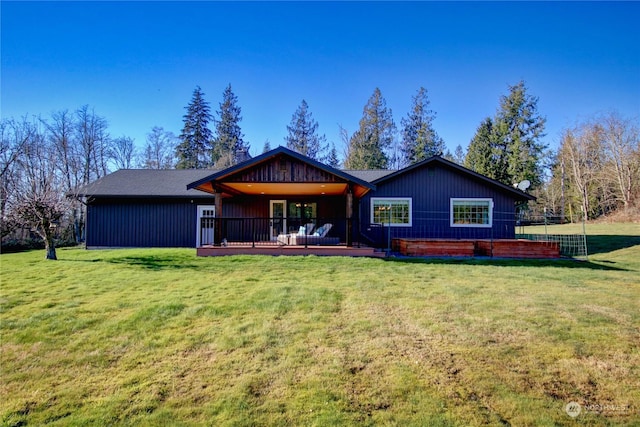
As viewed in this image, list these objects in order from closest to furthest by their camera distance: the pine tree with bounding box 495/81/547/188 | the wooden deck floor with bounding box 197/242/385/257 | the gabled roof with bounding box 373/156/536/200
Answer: the wooden deck floor with bounding box 197/242/385/257 → the gabled roof with bounding box 373/156/536/200 → the pine tree with bounding box 495/81/547/188

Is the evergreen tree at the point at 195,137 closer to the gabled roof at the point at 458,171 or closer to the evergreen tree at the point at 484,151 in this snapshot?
the gabled roof at the point at 458,171

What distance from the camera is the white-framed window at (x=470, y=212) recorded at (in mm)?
12352

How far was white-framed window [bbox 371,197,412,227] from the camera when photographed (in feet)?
40.8

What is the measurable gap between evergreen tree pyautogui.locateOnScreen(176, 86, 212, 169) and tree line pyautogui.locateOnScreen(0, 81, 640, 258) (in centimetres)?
10

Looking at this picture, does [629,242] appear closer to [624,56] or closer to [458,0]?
[624,56]

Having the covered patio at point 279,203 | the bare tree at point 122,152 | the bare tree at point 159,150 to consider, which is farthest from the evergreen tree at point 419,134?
the bare tree at point 122,152

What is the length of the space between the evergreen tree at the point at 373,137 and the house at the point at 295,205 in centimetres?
1415

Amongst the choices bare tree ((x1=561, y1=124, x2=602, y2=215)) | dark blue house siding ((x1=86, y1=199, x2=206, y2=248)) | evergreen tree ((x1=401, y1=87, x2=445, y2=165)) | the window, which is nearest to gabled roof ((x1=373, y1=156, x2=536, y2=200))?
the window

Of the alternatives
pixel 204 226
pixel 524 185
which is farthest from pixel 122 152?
pixel 524 185

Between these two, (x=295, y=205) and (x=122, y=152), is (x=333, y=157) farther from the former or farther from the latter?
(x=122, y=152)

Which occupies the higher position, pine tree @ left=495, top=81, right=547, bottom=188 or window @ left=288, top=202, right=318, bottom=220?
pine tree @ left=495, top=81, right=547, bottom=188

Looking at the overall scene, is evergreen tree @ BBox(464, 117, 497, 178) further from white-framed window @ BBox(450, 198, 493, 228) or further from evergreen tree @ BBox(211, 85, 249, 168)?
evergreen tree @ BBox(211, 85, 249, 168)

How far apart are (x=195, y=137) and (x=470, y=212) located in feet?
90.2

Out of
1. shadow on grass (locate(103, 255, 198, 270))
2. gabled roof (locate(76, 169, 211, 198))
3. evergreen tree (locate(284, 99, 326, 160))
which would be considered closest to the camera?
shadow on grass (locate(103, 255, 198, 270))
